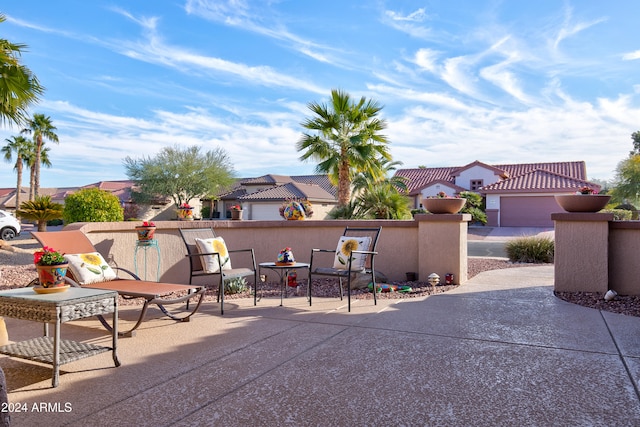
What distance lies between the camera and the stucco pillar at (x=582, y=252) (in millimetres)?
6367

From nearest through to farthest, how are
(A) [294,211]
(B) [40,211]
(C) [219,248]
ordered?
(C) [219,248], (A) [294,211], (B) [40,211]

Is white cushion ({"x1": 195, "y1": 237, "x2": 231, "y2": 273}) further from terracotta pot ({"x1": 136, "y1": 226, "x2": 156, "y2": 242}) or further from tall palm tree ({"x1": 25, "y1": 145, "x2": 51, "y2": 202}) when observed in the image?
tall palm tree ({"x1": 25, "y1": 145, "x2": 51, "y2": 202})

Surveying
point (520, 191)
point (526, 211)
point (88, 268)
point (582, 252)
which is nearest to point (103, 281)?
point (88, 268)

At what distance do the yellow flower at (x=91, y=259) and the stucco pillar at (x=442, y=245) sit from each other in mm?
4826

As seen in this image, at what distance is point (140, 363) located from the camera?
365 cm

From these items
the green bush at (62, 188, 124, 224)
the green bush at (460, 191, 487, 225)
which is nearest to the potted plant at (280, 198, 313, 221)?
the green bush at (62, 188, 124, 224)

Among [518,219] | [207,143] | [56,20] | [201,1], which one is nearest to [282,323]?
[201,1]

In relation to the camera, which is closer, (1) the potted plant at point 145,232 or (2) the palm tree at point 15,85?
(1) the potted plant at point 145,232

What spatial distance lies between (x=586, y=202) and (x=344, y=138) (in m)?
8.51

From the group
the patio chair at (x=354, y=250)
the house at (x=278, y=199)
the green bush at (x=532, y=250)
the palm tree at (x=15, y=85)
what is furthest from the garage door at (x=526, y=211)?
the palm tree at (x=15, y=85)

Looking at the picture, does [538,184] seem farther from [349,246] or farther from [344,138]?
[349,246]

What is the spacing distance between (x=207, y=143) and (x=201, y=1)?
1052 inches

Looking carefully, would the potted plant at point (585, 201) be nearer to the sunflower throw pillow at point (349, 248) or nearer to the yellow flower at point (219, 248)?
the sunflower throw pillow at point (349, 248)

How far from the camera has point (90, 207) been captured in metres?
14.2
